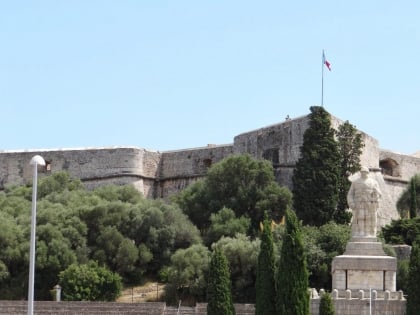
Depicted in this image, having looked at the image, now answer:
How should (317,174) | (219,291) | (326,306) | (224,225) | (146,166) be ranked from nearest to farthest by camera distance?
(326,306) → (219,291) → (224,225) → (317,174) → (146,166)

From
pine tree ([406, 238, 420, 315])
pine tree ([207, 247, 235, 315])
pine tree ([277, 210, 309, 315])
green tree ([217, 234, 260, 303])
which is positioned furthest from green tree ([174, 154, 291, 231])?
pine tree ([406, 238, 420, 315])

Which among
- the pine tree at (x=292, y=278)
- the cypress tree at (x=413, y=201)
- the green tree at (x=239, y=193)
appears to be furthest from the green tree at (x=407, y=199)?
the pine tree at (x=292, y=278)

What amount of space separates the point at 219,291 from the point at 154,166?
3535 centimetres

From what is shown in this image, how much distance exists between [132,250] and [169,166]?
18852 mm

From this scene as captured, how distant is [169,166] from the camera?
7588 centimetres

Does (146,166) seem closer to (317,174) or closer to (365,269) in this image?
(317,174)

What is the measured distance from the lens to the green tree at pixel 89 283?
52.4 metres

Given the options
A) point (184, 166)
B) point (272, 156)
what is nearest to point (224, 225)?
point (272, 156)

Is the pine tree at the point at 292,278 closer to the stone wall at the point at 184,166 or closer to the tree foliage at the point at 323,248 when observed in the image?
the tree foliage at the point at 323,248

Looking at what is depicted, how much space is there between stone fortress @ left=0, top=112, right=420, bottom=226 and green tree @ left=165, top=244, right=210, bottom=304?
53.5ft

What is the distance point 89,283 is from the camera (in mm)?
52750

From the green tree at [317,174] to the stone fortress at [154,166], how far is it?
7.62 m

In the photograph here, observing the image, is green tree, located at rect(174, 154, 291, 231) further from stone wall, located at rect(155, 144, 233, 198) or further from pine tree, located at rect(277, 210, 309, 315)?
pine tree, located at rect(277, 210, 309, 315)

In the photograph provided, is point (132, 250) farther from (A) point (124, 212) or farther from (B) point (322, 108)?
(B) point (322, 108)
